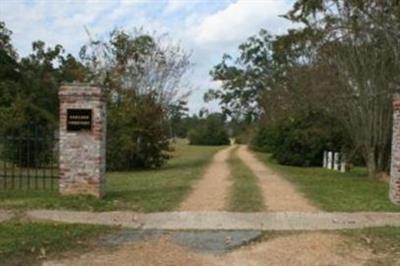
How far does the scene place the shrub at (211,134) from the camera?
89.2m

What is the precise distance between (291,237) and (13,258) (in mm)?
4319

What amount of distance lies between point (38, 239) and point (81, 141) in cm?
546

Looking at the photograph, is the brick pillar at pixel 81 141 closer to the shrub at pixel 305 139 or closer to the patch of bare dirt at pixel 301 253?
the patch of bare dirt at pixel 301 253

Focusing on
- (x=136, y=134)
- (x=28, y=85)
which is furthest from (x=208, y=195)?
(x=28, y=85)

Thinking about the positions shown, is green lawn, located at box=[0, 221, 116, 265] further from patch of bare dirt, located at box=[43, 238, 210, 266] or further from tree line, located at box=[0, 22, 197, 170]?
tree line, located at box=[0, 22, 197, 170]

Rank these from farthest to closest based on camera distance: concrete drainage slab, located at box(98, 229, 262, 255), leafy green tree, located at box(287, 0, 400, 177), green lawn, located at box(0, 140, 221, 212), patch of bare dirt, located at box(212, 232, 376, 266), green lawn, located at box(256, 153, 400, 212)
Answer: leafy green tree, located at box(287, 0, 400, 177) → green lawn, located at box(256, 153, 400, 212) → green lawn, located at box(0, 140, 221, 212) → concrete drainage slab, located at box(98, 229, 262, 255) → patch of bare dirt, located at box(212, 232, 376, 266)

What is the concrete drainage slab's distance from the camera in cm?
1055

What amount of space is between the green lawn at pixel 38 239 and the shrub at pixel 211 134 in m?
76.0

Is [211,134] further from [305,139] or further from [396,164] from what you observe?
[396,164]

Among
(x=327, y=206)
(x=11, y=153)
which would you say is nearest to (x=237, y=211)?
(x=327, y=206)

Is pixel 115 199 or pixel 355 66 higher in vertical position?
pixel 355 66

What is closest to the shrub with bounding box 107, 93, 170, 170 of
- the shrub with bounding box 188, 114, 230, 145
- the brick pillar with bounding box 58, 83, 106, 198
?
the brick pillar with bounding box 58, 83, 106, 198

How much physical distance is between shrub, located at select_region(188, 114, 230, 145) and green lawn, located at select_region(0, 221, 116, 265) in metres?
76.0

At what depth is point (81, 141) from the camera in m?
16.0
